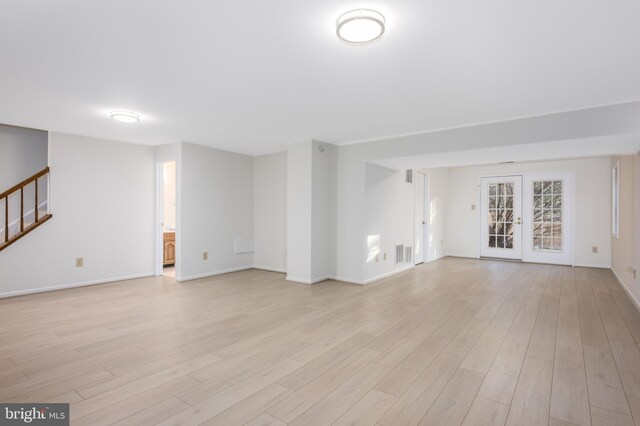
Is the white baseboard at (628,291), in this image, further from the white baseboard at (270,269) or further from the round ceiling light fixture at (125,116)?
the round ceiling light fixture at (125,116)

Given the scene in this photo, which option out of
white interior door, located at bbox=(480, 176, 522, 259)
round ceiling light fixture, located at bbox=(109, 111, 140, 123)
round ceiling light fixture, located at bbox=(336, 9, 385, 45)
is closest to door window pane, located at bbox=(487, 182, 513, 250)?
white interior door, located at bbox=(480, 176, 522, 259)

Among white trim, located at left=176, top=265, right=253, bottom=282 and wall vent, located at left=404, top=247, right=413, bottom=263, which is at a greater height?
wall vent, located at left=404, top=247, right=413, bottom=263

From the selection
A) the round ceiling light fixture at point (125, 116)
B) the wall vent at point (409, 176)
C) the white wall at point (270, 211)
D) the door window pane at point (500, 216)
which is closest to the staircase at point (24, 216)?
the round ceiling light fixture at point (125, 116)

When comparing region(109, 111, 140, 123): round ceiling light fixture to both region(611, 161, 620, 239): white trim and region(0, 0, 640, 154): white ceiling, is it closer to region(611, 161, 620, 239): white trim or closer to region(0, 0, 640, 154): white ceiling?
region(0, 0, 640, 154): white ceiling

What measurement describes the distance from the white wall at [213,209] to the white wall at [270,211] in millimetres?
134

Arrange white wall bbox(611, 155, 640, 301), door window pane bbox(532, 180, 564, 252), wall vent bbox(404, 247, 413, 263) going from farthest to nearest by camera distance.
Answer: door window pane bbox(532, 180, 564, 252)
wall vent bbox(404, 247, 413, 263)
white wall bbox(611, 155, 640, 301)

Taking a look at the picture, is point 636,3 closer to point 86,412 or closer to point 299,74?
point 299,74

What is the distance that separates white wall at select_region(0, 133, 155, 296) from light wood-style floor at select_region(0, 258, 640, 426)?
40 centimetres

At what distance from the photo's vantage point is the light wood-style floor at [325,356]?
1.85m

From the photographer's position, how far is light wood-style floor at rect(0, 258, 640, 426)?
1.85 metres

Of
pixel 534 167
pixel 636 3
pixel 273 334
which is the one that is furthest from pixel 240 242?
pixel 534 167

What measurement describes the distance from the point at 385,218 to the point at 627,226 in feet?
11.0

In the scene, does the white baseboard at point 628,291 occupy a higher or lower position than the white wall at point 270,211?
lower

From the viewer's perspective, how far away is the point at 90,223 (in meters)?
4.86
